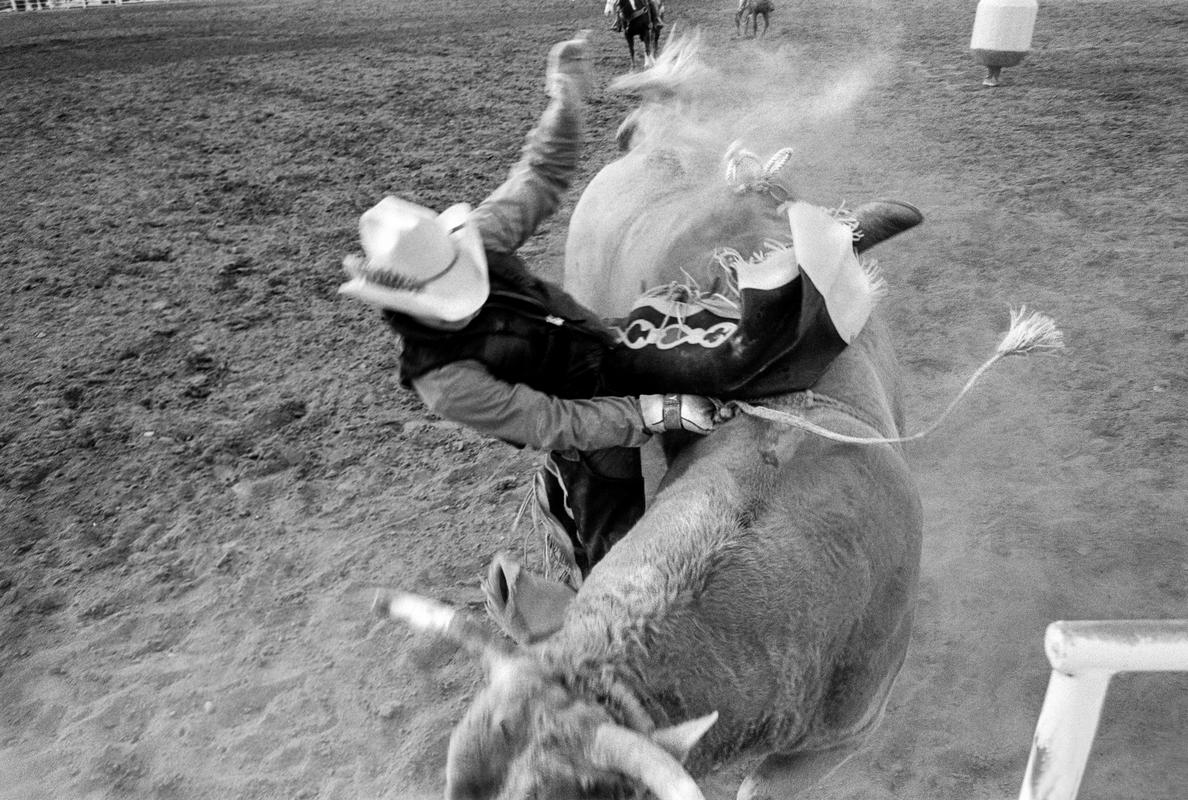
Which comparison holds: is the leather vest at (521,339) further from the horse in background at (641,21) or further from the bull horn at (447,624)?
the horse in background at (641,21)

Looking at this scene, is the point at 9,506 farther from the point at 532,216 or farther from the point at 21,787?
the point at 532,216

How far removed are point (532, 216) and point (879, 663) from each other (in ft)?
4.56

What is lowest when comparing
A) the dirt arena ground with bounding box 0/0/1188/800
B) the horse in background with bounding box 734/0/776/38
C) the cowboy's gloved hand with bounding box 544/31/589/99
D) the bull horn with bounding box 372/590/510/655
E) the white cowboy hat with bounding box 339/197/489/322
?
the horse in background with bounding box 734/0/776/38

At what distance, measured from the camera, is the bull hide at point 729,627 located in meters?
1.32

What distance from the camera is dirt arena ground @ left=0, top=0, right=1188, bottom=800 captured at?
8.86 feet

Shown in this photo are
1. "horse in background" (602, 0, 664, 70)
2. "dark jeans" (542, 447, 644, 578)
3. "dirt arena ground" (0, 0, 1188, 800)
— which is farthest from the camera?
"horse in background" (602, 0, 664, 70)

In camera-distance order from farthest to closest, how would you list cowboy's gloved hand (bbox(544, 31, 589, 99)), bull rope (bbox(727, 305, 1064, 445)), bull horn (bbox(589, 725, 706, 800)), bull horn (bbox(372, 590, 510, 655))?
cowboy's gloved hand (bbox(544, 31, 589, 99))
bull rope (bbox(727, 305, 1064, 445))
bull horn (bbox(372, 590, 510, 655))
bull horn (bbox(589, 725, 706, 800))

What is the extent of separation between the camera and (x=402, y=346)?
196 cm

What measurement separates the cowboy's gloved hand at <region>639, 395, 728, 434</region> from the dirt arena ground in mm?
787

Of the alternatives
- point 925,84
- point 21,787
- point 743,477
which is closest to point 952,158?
point 925,84

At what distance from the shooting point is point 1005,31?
803cm

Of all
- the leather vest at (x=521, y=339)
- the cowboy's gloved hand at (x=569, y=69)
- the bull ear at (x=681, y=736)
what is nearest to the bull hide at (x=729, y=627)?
the bull ear at (x=681, y=736)

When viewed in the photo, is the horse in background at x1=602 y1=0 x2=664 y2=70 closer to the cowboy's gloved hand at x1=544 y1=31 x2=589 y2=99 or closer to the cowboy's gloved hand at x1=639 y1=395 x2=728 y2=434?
the cowboy's gloved hand at x1=544 y1=31 x2=589 y2=99

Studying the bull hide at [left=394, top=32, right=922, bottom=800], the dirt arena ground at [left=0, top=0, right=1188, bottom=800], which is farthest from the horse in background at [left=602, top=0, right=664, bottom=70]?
the bull hide at [left=394, top=32, right=922, bottom=800]
